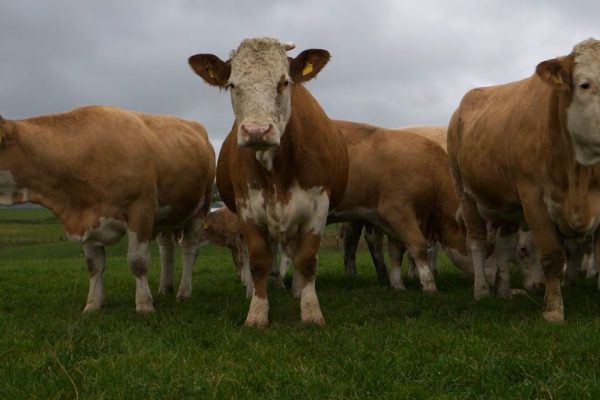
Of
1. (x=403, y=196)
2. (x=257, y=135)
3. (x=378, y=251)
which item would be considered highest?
(x=257, y=135)

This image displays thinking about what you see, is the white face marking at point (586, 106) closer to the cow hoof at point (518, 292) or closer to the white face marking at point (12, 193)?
the cow hoof at point (518, 292)

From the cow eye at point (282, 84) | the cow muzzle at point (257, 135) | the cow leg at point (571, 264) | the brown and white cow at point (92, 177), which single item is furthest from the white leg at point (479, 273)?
the brown and white cow at point (92, 177)

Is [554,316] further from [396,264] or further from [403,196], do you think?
[396,264]

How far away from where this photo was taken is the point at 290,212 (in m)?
6.93

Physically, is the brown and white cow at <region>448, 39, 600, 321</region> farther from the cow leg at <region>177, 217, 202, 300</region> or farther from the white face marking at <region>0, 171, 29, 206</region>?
the white face marking at <region>0, 171, 29, 206</region>

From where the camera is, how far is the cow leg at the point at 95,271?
8.24 metres

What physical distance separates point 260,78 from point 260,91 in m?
0.17

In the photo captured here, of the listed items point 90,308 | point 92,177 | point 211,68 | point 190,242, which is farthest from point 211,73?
point 190,242

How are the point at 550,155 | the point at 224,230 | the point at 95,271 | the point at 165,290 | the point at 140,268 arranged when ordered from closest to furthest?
1. the point at 550,155
2. the point at 140,268
3. the point at 95,271
4. the point at 165,290
5. the point at 224,230

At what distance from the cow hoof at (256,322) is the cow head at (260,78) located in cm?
202

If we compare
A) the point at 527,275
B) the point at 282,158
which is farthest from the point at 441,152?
the point at 282,158

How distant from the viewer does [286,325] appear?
271 inches

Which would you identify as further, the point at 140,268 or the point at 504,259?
the point at 504,259

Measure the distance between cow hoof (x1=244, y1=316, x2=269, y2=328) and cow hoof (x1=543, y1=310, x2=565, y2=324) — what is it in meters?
2.93
